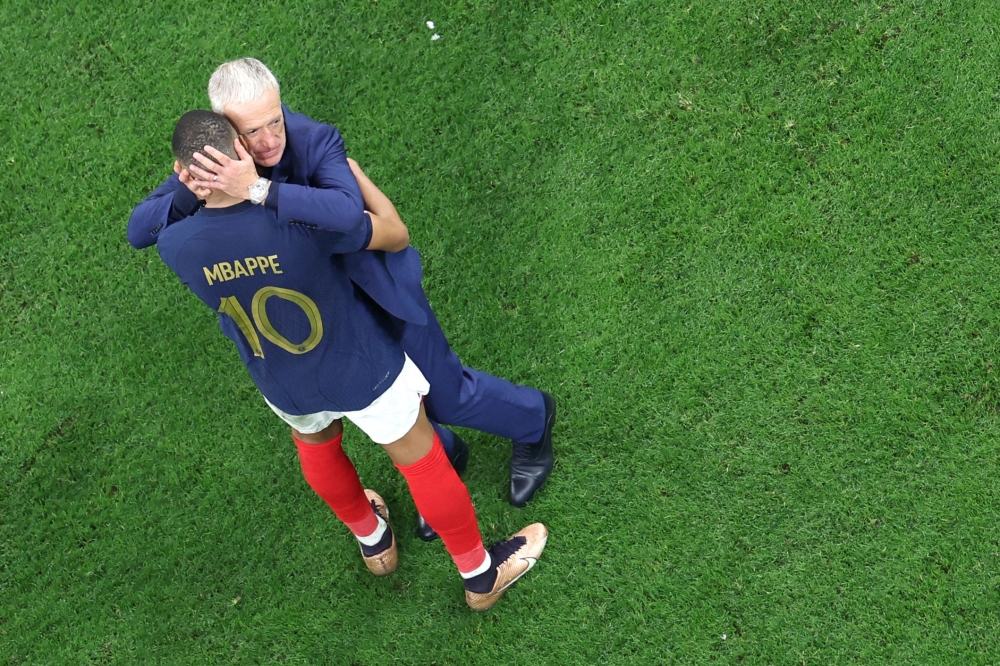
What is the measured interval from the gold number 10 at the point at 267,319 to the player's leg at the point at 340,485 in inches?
13.1

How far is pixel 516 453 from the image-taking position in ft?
11.9

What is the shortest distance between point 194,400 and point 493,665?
165 centimetres

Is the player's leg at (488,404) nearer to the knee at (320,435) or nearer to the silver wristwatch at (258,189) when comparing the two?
the knee at (320,435)

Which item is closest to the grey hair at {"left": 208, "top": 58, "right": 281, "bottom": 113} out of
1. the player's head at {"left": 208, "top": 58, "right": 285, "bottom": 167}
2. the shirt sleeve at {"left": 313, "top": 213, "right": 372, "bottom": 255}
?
the player's head at {"left": 208, "top": 58, "right": 285, "bottom": 167}

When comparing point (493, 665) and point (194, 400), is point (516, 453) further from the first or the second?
point (194, 400)

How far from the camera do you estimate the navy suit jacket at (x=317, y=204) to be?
2217mm

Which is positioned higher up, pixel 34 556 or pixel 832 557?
pixel 34 556

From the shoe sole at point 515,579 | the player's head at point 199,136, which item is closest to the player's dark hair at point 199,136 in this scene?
the player's head at point 199,136

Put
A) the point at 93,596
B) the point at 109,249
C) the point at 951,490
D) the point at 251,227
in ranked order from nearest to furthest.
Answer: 1. the point at 251,227
2. the point at 951,490
3. the point at 93,596
4. the point at 109,249

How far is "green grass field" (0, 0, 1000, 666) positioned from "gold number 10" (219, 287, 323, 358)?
4.39 feet

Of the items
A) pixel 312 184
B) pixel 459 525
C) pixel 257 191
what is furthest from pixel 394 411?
pixel 257 191

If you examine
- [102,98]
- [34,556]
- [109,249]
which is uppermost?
[102,98]

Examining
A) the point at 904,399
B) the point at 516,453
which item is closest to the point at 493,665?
the point at 516,453

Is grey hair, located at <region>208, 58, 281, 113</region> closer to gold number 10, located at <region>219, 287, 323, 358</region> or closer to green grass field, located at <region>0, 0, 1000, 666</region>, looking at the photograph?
gold number 10, located at <region>219, 287, 323, 358</region>
